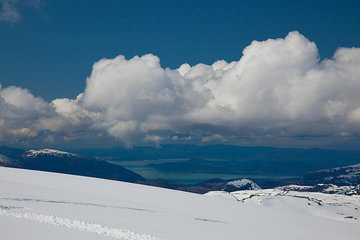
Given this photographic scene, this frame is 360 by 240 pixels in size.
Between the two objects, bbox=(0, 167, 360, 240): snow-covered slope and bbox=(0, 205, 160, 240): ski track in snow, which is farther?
bbox=(0, 167, 360, 240): snow-covered slope

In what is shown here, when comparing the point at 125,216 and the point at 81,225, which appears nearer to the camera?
the point at 81,225

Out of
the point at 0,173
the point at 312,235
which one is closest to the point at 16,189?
the point at 0,173

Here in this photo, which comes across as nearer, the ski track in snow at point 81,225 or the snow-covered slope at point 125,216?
the ski track in snow at point 81,225

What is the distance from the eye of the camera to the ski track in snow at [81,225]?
24.1 metres

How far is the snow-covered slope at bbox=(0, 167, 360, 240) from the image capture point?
24.2 metres

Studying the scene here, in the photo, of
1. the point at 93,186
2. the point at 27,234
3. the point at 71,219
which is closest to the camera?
the point at 27,234

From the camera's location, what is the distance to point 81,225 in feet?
82.6

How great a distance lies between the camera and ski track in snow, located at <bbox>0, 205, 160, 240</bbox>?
79.1 feet

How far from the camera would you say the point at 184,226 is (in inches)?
1196

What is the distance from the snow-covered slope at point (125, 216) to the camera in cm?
2422

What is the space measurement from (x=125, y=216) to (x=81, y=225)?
659cm

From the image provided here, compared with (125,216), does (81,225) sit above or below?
below

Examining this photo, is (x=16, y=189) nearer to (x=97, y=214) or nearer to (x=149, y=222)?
(x=97, y=214)

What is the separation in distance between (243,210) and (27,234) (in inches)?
1236
